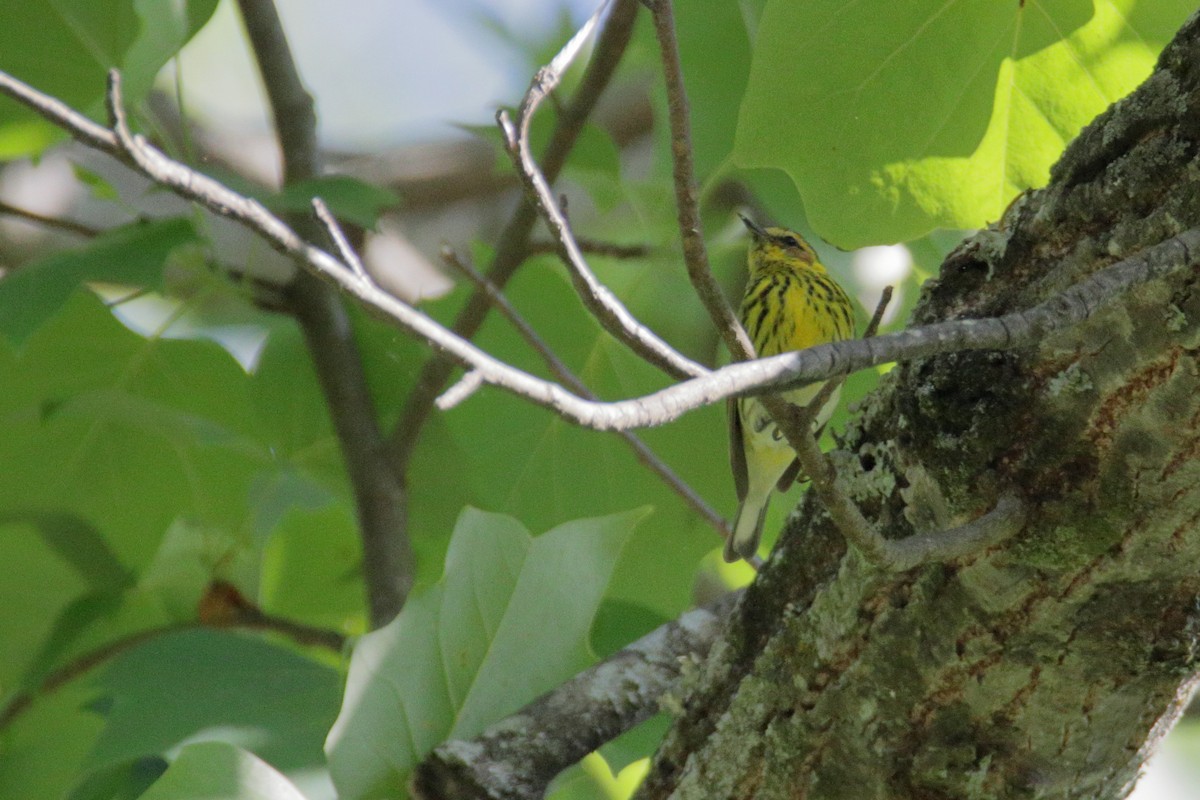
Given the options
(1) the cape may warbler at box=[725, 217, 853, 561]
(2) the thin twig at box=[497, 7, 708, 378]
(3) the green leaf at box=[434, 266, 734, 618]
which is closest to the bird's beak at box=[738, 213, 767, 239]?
(1) the cape may warbler at box=[725, 217, 853, 561]

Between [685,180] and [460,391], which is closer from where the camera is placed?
[460,391]

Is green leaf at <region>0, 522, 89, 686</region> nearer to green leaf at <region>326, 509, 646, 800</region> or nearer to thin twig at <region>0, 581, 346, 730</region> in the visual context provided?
thin twig at <region>0, 581, 346, 730</region>

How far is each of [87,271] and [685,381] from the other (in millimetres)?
1239

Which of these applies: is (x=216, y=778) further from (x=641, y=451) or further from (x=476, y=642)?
(x=641, y=451)

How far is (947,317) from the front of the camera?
3.19ft

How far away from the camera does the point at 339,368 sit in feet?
6.69

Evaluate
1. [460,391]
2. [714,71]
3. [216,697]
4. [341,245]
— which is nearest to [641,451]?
[714,71]

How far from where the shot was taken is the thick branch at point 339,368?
1.89 metres

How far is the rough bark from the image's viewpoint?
2.77 ft

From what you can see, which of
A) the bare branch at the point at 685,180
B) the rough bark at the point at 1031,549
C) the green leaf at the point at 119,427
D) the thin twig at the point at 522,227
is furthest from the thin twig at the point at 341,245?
the green leaf at the point at 119,427

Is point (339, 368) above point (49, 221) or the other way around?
the other way around

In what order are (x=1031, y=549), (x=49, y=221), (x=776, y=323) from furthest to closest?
(x=776, y=323) → (x=49, y=221) → (x=1031, y=549)

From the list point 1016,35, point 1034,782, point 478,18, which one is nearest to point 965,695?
point 1034,782

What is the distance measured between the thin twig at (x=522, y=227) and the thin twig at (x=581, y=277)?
898 mm
